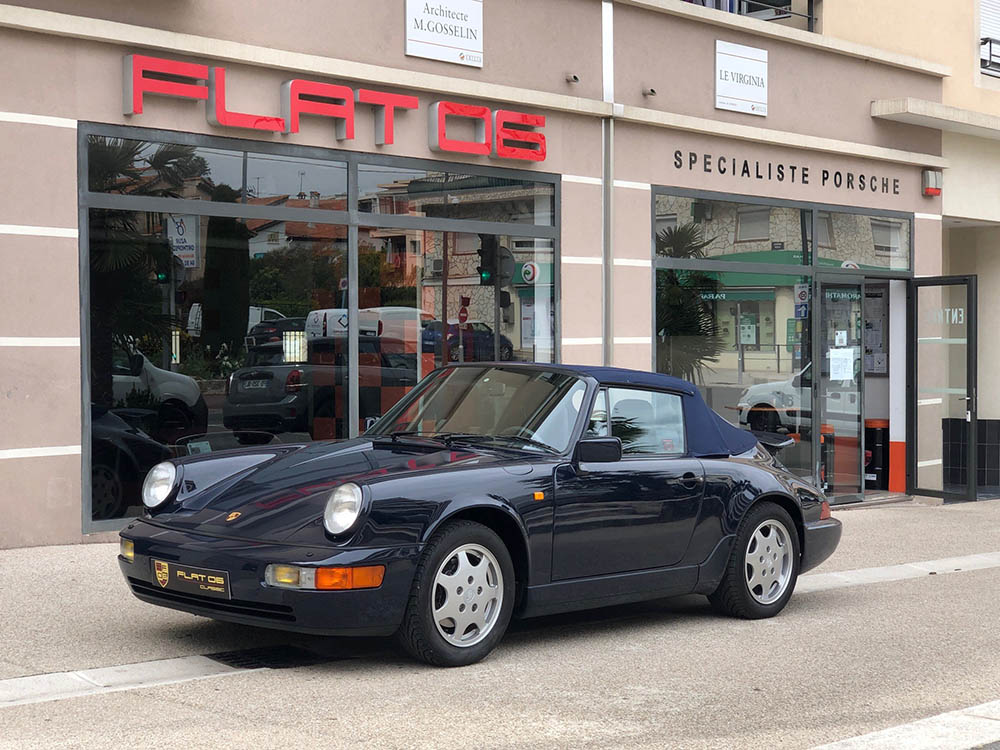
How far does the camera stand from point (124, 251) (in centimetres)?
940

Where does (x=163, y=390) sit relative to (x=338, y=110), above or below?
below

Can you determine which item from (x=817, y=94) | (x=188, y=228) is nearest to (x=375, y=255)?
(x=188, y=228)

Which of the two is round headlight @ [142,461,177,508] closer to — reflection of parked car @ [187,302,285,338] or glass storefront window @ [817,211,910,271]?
reflection of parked car @ [187,302,285,338]

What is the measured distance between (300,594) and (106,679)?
0.98m

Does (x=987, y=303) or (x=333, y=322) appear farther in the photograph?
(x=987, y=303)

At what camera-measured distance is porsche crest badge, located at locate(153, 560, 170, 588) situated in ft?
19.1

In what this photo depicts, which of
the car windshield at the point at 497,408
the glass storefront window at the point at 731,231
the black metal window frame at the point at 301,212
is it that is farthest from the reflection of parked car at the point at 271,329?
the glass storefront window at the point at 731,231

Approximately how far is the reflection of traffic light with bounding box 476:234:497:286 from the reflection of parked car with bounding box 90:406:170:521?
11.5ft

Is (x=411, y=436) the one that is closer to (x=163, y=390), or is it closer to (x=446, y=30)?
(x=163, y=390)

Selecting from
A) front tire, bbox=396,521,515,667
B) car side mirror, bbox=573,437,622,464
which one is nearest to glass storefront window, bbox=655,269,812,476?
→ car side mirror, bbox=573,437,622,464

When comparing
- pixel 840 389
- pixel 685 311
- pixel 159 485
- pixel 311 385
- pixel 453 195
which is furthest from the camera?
pixel 840 389

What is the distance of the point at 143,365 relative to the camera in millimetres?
9500

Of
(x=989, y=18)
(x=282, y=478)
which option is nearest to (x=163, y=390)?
(x=282, y=478)

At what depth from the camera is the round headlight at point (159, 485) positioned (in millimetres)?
6312
